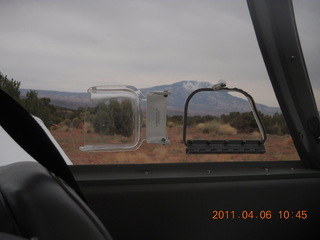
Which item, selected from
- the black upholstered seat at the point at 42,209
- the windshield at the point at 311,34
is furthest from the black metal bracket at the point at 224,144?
the black upholstered seat at the point at 42,209

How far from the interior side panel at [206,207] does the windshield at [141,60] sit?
0.21 meters

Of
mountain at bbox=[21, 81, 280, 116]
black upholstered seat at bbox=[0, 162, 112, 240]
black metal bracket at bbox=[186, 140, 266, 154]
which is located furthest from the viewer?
black metal bracket at bbox=[186, 140, 266, 154]

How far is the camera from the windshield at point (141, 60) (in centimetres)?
198

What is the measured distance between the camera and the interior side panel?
6.98ft

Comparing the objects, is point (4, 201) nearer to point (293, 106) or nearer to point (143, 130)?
point (143, 130)

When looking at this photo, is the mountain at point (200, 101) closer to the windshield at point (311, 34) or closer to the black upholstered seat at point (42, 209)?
the windshield at point (311, 34)

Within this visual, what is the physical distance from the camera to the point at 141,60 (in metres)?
2.10

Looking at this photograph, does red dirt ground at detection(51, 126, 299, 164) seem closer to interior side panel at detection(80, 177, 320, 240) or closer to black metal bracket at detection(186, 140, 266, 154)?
black metal bracket at detection(186, 140, 266, 154)

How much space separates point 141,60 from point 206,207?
93 cm

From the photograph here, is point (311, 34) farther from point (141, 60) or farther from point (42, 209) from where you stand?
point (42, 209)

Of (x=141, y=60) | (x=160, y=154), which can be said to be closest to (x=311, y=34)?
(x=141, y=60)

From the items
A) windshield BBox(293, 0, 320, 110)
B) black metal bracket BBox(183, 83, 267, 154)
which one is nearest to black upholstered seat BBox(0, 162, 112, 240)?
black metal bracket BBox(183, 83, 267, 154)

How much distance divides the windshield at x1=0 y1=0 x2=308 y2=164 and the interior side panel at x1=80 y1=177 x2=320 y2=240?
8.4 inches

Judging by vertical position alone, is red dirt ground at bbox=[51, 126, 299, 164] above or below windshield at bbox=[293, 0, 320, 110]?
below
